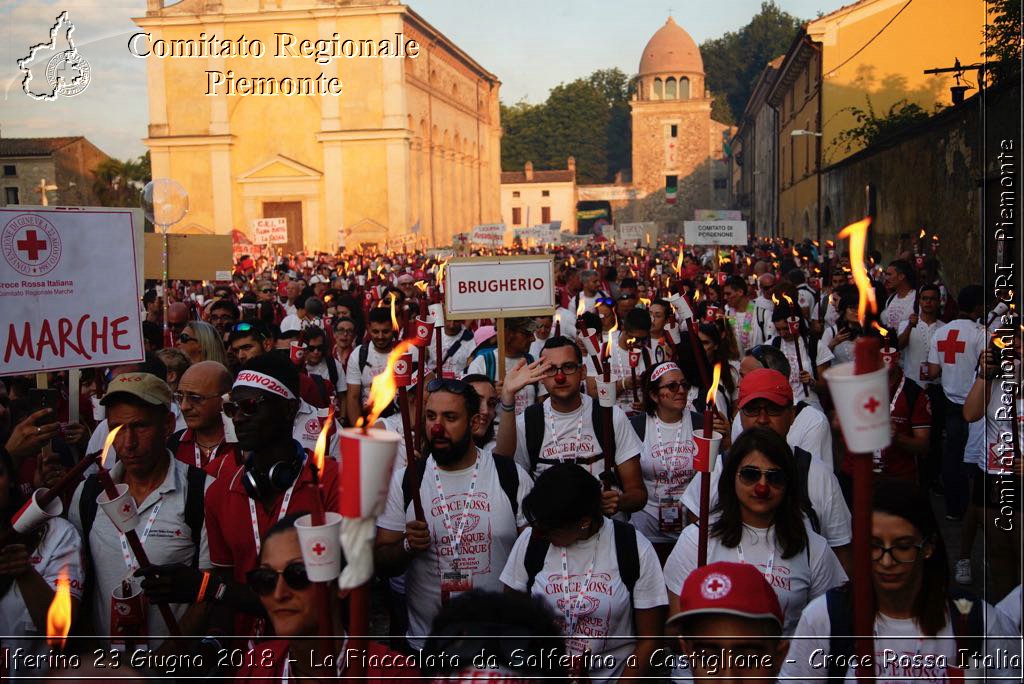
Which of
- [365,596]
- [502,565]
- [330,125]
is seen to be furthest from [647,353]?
[330,125]

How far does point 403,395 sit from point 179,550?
1194mm

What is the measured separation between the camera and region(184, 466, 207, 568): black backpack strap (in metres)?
3.71

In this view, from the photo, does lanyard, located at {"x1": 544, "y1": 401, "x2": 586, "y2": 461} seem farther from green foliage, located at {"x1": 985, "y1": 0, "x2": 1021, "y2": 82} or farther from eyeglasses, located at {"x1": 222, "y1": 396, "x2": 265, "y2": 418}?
green foliage, located at {"x1": 985, "y1": 0, "x2": 1021, "y2": 82}

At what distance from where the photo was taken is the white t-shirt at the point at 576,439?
4.73m

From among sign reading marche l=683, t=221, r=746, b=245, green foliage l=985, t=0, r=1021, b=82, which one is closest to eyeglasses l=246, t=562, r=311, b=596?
green foliage l=985, t=0, r=1021, b=82

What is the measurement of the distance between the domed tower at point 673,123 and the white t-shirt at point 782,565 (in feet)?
272

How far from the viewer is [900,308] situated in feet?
31.2

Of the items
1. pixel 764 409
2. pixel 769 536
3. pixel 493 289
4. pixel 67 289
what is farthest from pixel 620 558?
pixel 493 289

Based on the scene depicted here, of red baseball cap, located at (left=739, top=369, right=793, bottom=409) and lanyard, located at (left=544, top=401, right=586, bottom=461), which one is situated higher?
red baseball cap, located at (left=739, top=369, right=793, bottom=409)

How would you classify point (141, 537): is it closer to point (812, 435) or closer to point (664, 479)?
point (664, 479)

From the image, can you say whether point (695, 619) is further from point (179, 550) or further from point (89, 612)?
point (89, 612)

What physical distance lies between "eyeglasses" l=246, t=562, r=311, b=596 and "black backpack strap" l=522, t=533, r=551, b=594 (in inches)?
43.4

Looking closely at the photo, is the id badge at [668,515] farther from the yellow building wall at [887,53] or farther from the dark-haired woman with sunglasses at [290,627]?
the yellow building wall at [887,53]

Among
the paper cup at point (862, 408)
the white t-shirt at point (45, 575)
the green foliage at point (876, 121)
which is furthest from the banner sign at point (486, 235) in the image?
the paper cup at point (862, 408)
